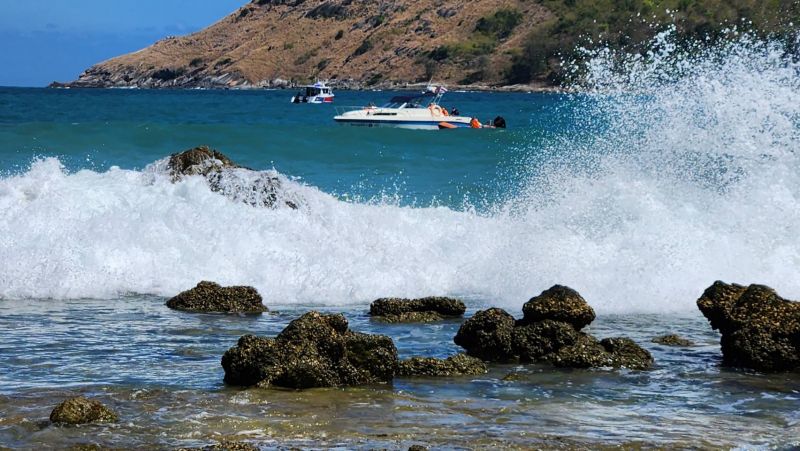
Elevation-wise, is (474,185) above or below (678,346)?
above

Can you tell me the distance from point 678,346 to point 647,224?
6.11 m

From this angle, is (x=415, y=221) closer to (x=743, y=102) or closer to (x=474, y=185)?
(x=743, y=102)

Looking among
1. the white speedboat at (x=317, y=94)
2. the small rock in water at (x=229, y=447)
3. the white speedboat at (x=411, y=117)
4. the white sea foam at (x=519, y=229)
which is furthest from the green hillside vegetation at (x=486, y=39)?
the small rock in water at (x=229, y=447)

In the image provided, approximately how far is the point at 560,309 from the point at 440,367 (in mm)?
1405

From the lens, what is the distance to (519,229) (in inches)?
698

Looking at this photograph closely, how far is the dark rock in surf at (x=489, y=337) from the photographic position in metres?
10.1

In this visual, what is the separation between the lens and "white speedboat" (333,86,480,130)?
187 feet

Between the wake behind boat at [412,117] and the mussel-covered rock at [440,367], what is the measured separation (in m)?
45.6

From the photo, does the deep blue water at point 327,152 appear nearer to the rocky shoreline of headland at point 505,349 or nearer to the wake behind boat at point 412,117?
the wake behind boat at point 412,117

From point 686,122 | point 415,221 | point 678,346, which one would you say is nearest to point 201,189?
point 415,221

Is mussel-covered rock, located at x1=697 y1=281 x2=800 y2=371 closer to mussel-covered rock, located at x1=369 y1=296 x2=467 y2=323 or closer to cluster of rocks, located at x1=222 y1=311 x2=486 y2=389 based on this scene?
cluster of rocks, located at x1=222 y1=311 x2=486 y2=389

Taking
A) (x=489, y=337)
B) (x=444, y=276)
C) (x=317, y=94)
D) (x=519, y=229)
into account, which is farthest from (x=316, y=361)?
(x=317, y=94)

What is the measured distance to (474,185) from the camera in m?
29.7

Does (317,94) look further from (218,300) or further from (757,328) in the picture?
(757,328)
